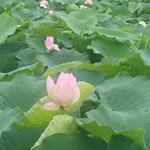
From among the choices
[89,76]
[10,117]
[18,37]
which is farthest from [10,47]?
[10,117]

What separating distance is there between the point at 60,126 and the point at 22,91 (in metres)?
0.29

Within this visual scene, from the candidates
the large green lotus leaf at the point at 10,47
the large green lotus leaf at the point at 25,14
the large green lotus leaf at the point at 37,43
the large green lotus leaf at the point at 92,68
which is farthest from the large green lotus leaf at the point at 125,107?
the large green lotus leaf at the point at 25,14

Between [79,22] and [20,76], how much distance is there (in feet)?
3.40

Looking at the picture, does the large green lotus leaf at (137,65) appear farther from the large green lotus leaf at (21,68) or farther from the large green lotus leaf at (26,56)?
the large green lotus leaf at (26,56)

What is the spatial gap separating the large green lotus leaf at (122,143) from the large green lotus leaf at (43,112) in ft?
0.48

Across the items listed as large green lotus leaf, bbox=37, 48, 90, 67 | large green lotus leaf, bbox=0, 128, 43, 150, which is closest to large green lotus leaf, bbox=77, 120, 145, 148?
large green lotus leaf, bbox=0, 128, 43, 150

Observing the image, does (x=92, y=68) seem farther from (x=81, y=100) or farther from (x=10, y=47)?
(x=10, y=47)

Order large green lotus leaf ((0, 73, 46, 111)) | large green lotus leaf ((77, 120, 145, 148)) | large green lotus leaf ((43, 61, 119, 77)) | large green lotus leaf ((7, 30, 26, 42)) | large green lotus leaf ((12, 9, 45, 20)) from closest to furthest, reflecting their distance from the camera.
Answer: large green lotus leaf ((77, 120, 145, 148)), large green lotus leaf ((0, 73, 46, 111)), large green lotus leaf ((43, 61, 119, 77)), large green lotus leaf ((7, 30, 26, 42)), large green lotus leaf ((12, 9, 45, 20))

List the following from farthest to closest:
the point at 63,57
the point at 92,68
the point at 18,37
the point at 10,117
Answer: the point at 18,37 < the point at 63,57 < the point at 92,68 < the point at 10,117

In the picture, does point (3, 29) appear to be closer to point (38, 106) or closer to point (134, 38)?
point (134, 38)

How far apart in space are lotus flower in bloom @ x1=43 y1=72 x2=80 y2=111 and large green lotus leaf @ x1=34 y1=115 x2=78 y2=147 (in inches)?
1.7

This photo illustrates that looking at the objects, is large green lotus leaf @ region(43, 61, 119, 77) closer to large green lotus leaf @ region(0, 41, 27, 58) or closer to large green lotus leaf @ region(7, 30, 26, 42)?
large green lotus leaf @ region(0, 41, 27, 58)

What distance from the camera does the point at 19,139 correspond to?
0.86m

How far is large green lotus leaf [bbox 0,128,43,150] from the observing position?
2.80ft
